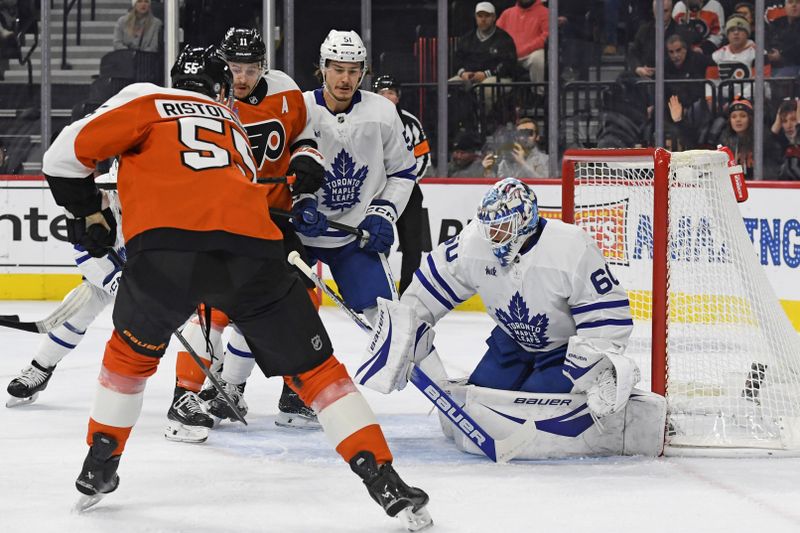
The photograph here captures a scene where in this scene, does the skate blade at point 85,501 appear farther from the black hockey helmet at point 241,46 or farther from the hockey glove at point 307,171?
the black hockey helmet at point 241,46

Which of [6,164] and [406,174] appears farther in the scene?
[6,164]

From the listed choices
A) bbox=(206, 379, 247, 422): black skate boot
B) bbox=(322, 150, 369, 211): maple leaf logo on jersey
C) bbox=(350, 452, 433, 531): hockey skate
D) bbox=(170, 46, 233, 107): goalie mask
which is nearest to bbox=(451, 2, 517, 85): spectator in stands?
bbox=(322, 150, 369, 211): maple leaf logo on jersey

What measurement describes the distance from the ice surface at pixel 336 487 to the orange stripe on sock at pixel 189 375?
0.14 metres

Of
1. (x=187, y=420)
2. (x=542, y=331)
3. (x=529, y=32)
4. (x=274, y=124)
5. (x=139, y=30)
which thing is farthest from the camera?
(x=139, y=30)

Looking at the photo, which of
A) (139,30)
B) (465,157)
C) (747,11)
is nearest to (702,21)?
(747,11)

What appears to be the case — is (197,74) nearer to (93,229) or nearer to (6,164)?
(93,229)

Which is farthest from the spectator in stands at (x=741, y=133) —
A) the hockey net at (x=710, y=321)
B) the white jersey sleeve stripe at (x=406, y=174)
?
the white jersey sleeve stripe at (x=406, y=174)

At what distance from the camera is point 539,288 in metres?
3.10

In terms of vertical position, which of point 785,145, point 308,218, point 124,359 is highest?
point 785,145

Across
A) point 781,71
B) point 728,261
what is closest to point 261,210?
point 728,261

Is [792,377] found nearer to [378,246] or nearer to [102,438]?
[378,246]

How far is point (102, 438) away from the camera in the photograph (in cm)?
255

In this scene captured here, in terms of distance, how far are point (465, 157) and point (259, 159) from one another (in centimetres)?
353

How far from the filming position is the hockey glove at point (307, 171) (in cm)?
341
